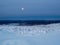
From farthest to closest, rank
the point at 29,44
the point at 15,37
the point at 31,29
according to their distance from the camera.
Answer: the point at 31,29, the point at 15,37, the point at 29,44

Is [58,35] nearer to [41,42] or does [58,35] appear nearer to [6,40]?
[41,42]

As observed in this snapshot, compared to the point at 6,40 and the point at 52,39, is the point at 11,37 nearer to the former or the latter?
the point at 6,40

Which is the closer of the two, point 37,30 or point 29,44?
point 29,44

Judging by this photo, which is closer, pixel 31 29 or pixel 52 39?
pixel 52 39

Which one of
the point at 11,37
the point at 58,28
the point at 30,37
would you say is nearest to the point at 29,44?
the point at 30,37

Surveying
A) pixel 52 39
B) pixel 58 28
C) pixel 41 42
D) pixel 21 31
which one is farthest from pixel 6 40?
pixel 58 28

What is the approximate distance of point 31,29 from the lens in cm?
759

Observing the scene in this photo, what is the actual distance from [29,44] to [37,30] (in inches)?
40.4

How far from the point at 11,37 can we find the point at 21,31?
570mm

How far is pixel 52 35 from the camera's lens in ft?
23.4

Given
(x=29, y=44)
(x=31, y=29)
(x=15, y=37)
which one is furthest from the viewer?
(x=31, y=29)

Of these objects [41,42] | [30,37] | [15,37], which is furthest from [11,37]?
[41,42]

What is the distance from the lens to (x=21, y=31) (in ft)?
24.6

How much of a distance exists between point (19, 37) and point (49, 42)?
124 cm
